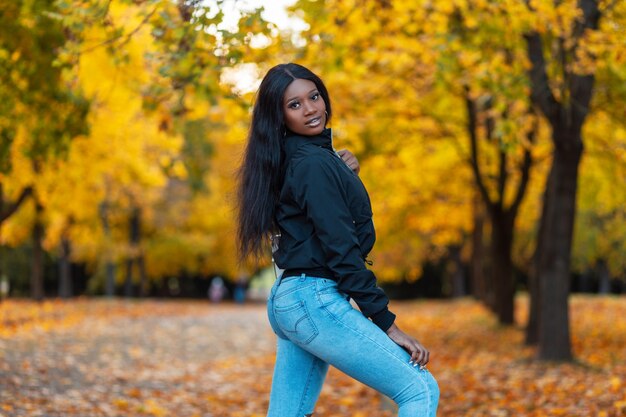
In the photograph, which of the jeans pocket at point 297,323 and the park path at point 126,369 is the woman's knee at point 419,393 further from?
the park path at point 126,369

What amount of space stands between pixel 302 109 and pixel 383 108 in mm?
12097

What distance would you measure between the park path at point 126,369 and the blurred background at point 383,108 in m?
2.29

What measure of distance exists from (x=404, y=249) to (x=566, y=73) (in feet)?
85.8

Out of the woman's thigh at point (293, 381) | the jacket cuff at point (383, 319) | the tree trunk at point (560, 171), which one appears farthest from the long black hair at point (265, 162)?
the tree trunk at point (560, 171)

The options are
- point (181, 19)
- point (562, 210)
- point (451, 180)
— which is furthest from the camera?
point (451, 180)

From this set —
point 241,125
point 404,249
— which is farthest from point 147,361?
point 404,249

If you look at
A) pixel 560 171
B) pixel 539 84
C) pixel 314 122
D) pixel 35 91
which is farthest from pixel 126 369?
pixel 314 122

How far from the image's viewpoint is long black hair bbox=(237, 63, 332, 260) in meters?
3.55

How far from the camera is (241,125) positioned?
43.5 ft

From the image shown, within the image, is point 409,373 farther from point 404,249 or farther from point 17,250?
point 17,250

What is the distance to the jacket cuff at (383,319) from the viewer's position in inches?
130

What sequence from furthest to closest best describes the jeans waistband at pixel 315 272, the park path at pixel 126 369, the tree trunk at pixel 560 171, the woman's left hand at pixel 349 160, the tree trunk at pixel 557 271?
1. the tree trunk at pixel 557 271
2. the tree trunk at pixel 560 171
3. the park path at pixel 126 369
4. the woman's left hand at pixel 349 160
5. the jeans waistband at pixel 315 272

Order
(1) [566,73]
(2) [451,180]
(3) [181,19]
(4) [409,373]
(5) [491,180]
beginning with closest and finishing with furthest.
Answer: (4) [409,373] < (3) [181,19] < (1) [566,73] < (5) [491,180] < (2) [451,180]

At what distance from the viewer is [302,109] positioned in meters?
3.58
